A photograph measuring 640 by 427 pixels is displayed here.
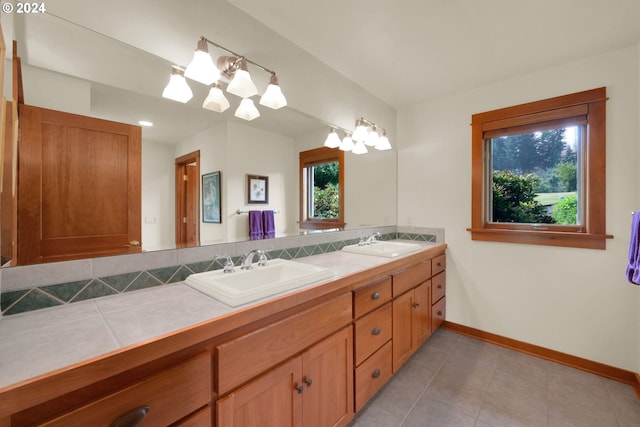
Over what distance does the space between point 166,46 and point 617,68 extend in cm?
282

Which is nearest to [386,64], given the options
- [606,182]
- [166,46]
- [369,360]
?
[166,46]

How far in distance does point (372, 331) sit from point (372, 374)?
0.82 ft

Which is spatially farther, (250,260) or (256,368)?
(250,260)

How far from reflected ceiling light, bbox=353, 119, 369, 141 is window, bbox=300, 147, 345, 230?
0.21m

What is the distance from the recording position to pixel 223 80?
143 centimetres

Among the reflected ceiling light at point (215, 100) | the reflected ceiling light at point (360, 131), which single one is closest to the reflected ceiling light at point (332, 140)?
the reflected ceiling light at point (360, 131)

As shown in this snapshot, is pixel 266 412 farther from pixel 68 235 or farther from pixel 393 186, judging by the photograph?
pixel 393 186

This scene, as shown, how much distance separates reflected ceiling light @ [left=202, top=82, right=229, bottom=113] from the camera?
1387mm

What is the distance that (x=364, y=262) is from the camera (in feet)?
5.37

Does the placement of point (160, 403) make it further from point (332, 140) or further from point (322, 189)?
point (332, 140)

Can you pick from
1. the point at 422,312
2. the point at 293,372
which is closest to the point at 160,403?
the point at 293,372

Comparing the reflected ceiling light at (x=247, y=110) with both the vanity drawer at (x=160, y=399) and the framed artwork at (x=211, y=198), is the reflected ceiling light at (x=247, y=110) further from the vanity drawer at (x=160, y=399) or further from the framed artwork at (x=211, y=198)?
the vanity drawer at (x=160, y=399)

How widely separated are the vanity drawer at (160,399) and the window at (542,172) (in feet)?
7.80

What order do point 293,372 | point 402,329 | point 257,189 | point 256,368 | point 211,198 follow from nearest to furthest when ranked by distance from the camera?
point 256,368, point 293,372, point 211,198, point 257,189, point 402,329
